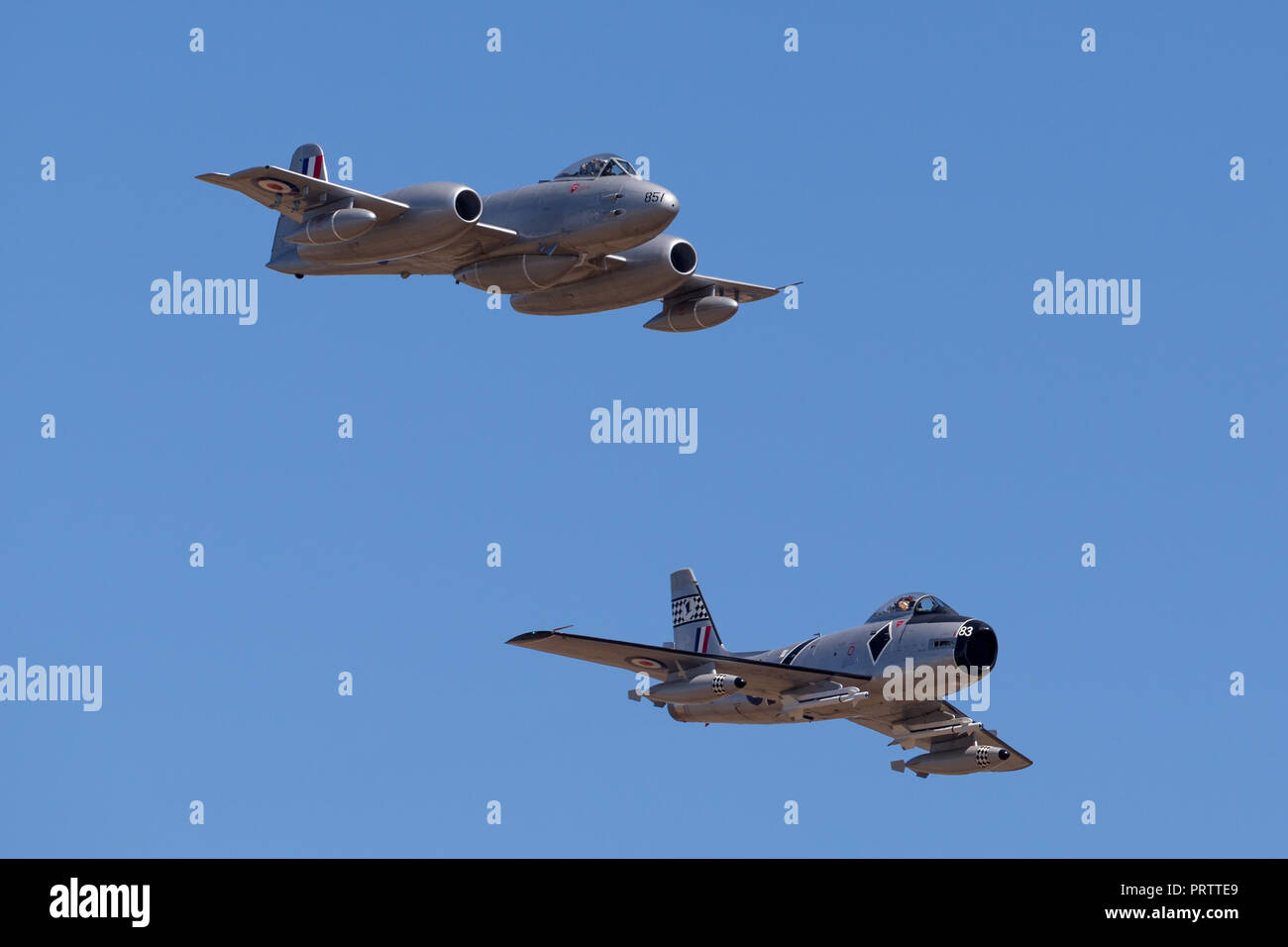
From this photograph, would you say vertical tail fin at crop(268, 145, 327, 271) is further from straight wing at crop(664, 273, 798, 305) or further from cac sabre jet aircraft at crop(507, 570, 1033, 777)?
cac sabre jet aircraft at crop(507, 570, 1033, 777)

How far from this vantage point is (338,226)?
185 ft

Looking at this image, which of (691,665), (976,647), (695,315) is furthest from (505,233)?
(976,647)

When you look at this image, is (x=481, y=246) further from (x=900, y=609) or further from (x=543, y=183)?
(x=900, y=609)

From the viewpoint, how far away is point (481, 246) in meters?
59.8

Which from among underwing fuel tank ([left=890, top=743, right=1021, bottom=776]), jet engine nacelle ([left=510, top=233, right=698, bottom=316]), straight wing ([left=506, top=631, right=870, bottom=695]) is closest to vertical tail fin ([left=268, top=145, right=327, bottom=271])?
jet engine nacelle ([left=510, top=233, right=698, bottom=316])

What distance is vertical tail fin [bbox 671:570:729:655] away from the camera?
2707 inches

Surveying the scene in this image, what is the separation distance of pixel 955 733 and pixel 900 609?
610 centimetres

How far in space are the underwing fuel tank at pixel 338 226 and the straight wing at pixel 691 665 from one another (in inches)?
523

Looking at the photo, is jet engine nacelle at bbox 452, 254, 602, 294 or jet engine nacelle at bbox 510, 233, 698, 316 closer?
jet engine nacelle at bbox 452, 254, 602, 294

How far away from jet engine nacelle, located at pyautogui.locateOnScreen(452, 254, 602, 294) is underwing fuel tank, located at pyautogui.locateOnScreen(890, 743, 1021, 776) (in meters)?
19.2

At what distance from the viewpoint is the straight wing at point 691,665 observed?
57.3m

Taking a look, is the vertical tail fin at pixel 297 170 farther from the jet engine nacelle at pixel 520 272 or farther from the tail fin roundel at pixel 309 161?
the jet engine nacelle at pixel 520 272

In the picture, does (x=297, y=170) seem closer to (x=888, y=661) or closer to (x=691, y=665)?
(x=691, y=665)
